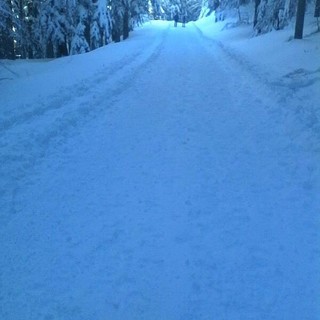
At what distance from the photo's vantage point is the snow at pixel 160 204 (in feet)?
13.9

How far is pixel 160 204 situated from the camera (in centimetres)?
591

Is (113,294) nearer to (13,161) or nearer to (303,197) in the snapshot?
(303,197)

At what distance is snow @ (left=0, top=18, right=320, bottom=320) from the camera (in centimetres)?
423

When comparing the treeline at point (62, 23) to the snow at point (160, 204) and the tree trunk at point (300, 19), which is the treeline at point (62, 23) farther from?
the snow at point (160, 204)

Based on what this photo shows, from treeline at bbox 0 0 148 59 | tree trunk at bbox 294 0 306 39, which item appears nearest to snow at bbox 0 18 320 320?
tree trunk at bbox 294 0 306 39

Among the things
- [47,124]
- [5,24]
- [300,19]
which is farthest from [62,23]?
[47,124]

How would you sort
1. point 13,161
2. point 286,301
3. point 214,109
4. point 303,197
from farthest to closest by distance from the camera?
point 214,109, point 13,161, point 303,197, point 286,301

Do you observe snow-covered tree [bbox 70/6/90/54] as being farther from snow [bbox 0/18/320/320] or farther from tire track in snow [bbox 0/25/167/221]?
snow [bbox 0/18/320/320]

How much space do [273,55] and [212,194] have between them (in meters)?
12.2

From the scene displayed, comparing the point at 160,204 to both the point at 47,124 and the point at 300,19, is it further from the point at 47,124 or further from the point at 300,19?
the point at 300,19

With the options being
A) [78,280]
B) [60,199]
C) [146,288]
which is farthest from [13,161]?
[146,288]

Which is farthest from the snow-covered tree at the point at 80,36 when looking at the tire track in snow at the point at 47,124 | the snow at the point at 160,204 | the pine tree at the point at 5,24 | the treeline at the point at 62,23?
the snow at the point at 160,204

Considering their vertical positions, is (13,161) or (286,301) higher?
(13,161)

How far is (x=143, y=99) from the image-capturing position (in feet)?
38.5
